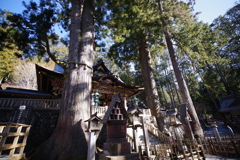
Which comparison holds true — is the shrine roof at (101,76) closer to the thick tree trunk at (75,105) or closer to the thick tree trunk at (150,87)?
the thick tree trunk at (150,87)

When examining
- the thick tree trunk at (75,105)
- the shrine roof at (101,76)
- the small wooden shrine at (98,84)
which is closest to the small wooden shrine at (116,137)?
the thick tree trunk at (75,105)

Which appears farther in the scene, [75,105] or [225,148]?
[225,148]

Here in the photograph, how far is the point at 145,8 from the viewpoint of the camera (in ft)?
34.1

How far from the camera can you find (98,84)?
38.1 ft

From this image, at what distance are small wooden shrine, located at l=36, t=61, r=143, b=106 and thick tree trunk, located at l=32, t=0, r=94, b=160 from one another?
4391 millimetres

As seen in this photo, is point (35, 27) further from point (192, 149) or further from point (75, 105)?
point (192, 149)

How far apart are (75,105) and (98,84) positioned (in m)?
7.15

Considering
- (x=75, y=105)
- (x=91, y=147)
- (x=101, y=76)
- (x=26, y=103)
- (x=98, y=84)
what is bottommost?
(x=91, y=147)

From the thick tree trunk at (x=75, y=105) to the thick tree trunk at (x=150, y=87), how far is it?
6900mm

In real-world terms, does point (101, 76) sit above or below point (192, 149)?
above

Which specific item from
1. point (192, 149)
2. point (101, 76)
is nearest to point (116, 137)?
point (192, 149)

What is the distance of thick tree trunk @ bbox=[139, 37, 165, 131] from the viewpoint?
32.0 feet

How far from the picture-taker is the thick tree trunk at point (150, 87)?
9.77 metres

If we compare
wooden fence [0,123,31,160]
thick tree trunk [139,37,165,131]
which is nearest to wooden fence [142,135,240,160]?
thick tree trunk [139,37,165,131]
